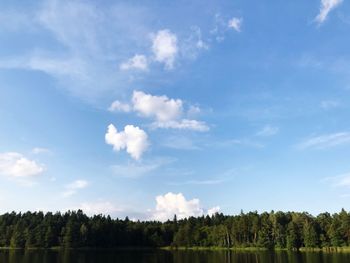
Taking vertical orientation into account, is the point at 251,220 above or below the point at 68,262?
above

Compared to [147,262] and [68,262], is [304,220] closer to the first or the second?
[147,262]

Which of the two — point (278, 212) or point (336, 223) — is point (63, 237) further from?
point (336, 223)

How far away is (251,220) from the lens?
181 m

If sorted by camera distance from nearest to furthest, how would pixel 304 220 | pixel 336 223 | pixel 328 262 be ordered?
pixel 328 262
pixel 336 223
pixel 304 220

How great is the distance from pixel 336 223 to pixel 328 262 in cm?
7352

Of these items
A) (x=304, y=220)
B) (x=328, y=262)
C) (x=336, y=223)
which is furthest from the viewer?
(x=304, y=220)

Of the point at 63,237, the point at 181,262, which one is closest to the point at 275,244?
the point at 181,262

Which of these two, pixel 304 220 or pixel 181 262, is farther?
pixel 304 220

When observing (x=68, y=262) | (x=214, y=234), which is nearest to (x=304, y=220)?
(x=214, y=234)

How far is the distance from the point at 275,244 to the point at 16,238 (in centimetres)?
12480

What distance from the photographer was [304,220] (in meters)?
162

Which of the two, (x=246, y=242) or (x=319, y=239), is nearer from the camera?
(x=319, y=239)

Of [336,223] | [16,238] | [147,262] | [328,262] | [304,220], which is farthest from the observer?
[16,238]

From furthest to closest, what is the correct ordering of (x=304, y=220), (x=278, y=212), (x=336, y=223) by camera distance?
(x=278, y=212) < (x=304, y=220) < (x=336, y=223)
